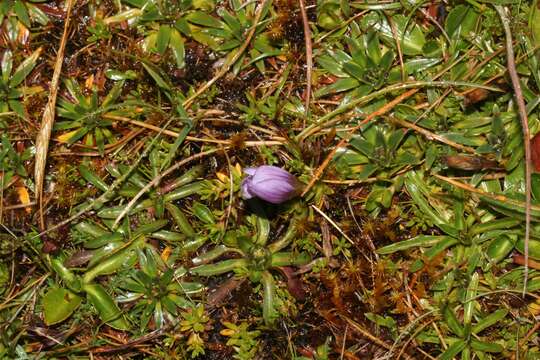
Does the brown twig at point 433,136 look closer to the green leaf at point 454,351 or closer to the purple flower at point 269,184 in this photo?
the purple flower at point 269,184

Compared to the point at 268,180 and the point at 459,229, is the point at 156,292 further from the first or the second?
the point at 459,229

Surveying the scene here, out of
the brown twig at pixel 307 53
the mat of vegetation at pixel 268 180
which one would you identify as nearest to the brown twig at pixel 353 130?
the mat of vegetation at pixel 268 180

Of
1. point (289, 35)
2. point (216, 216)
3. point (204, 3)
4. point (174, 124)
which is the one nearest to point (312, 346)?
point (216, 216)

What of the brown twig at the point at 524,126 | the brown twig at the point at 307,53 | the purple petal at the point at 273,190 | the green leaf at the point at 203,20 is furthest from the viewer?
the green leaf at the point at 203,20

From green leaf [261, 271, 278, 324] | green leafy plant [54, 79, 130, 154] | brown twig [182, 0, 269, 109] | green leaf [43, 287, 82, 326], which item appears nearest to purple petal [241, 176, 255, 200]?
green leaf [261, 271, 278, 324]

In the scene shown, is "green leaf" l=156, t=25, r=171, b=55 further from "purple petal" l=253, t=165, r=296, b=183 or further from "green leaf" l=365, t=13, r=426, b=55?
"green leaf" l=365, t=13, r=426, b=55

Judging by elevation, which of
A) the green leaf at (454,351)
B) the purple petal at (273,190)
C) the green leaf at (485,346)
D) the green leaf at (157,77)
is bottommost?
the green leaf at (454,351)

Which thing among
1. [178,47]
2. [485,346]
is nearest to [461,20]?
[178,47]

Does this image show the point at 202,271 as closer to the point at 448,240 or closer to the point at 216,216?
the point at 216,216
